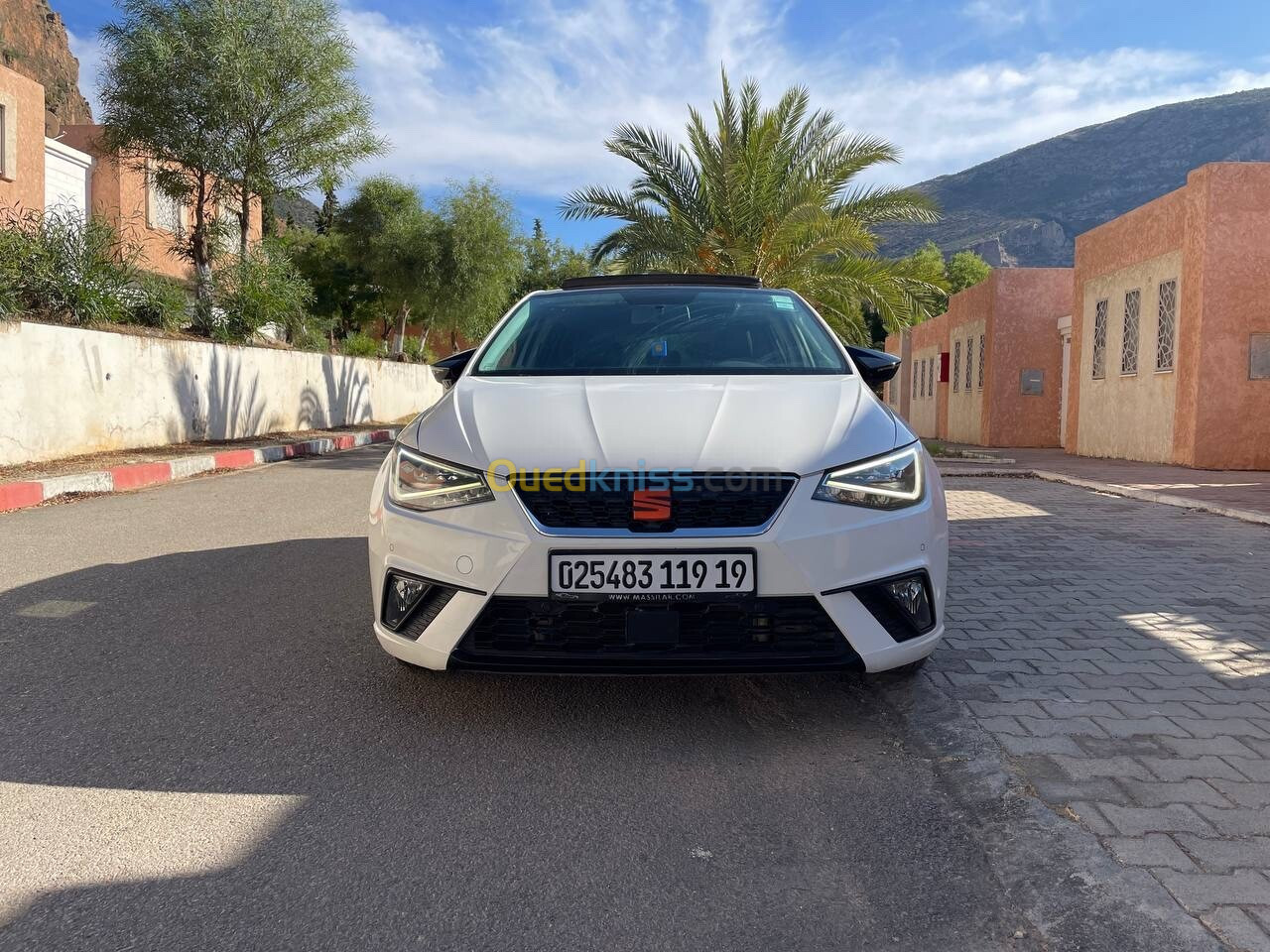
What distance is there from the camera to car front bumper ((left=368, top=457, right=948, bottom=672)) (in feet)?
9.23

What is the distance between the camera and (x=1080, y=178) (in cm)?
Result: 15562

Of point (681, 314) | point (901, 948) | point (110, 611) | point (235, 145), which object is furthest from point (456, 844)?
point (235, 145)

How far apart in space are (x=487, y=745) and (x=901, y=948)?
1425 mm

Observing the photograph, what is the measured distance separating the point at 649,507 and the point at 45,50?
90.8 meters

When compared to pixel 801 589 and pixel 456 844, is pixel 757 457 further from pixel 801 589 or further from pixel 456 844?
pixel 456 844

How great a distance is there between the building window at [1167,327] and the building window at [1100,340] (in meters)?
2.08

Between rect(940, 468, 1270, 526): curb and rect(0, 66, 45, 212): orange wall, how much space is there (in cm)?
1987

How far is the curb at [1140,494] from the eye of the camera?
795cm

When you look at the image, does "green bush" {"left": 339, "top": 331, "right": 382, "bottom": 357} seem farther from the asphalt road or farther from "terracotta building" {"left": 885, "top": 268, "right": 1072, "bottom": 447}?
the asphalt road

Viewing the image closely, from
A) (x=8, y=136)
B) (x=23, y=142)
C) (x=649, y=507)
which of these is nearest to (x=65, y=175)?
(x=23, y=142)

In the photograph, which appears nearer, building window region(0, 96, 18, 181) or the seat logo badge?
the seat logo badge

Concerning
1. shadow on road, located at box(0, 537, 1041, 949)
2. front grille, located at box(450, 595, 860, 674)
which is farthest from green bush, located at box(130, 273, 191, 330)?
front grille, located at box(450, 595, 860, 674)

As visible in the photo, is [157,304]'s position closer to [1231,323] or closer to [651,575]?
[651,575]

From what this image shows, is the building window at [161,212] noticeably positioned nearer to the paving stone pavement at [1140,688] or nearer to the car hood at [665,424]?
the paving stone pavement at [1140,688]
